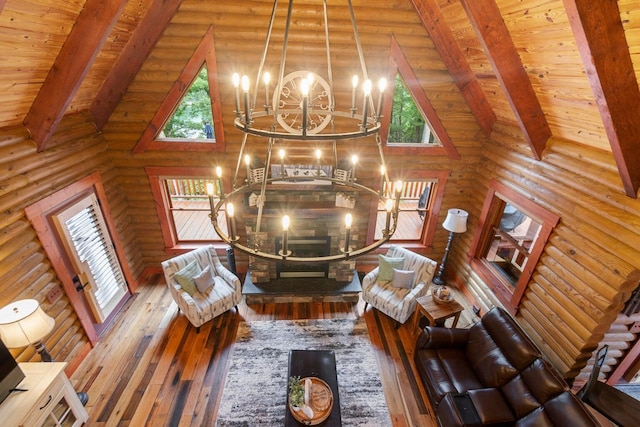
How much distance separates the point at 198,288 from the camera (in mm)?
4727

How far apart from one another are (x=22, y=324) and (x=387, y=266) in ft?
14.8

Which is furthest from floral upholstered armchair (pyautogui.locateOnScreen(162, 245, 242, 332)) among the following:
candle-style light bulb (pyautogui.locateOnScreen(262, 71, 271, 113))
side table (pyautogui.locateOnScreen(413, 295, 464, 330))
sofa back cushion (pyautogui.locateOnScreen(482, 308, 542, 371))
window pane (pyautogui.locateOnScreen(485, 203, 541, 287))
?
window pane (pyautogui.locateOnScreen(485, 203, 541, 287))

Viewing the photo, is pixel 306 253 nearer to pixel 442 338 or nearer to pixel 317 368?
pixel 317 368

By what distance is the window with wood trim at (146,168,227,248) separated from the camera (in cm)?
506

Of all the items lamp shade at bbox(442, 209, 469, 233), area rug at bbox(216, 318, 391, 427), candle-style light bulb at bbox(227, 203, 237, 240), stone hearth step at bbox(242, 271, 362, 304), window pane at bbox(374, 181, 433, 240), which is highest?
candle-style light bulb at bbox(227, 203, 237, 240)

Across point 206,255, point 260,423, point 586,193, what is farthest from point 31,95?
point 586,193

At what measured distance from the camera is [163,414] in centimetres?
359

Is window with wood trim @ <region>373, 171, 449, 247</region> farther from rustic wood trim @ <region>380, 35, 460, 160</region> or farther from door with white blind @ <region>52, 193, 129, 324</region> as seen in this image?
door with white blind @ <region>52, 193, 129, 324</region>

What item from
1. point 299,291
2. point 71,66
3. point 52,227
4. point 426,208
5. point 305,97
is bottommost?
point 299,291

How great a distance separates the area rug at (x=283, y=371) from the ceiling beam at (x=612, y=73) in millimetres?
3614

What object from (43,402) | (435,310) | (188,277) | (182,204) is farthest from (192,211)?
(435,310)

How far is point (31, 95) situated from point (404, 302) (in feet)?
17.4

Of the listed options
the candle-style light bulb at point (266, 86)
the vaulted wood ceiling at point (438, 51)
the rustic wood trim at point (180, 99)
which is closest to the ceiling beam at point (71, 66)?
the vaulted wood ceiling at point (438, 51)

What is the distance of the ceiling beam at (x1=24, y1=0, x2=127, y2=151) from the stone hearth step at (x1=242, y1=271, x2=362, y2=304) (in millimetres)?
3465
